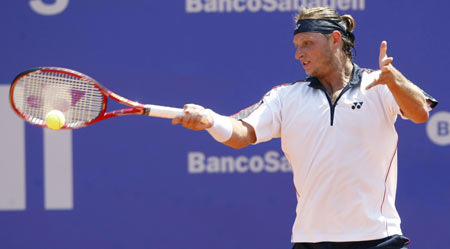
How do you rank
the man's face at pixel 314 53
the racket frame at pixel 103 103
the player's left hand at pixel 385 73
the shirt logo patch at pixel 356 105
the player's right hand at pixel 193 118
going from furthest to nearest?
the man's face at pixel 314 53, the shirt logo patch at pixel 356 105, the racket frame at pixel 103 103, the player's right hand at pixel 193 118, the player's left hand at pixel 385 73

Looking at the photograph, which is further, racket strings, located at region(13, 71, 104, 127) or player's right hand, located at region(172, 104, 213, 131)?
racket strings, located at region(13, 71, 104, 127)

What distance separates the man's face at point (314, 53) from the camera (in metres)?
3.44

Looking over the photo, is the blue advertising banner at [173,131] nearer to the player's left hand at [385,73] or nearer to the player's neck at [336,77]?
the player's neck at [336,77]

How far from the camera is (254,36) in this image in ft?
14.7

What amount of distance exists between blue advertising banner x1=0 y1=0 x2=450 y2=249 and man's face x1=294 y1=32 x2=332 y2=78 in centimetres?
103

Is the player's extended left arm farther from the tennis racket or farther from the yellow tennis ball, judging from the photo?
the yellow tennis ball

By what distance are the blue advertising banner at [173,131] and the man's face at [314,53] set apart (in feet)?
3.38

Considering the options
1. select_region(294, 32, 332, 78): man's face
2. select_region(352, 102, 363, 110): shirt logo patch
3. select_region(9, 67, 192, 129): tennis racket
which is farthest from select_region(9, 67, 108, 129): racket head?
select_region(352, 102, 363, 110): shirt logo patch

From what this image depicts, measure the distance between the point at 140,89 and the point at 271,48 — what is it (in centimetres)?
81

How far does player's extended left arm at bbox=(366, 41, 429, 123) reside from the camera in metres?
3.01

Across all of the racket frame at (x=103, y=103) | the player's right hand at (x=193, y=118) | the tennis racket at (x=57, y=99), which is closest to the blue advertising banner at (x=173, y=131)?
the tennis racket at (x=57, y=99)

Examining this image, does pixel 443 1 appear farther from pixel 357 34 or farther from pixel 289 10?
pixel 289 10

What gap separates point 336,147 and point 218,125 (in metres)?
0.53

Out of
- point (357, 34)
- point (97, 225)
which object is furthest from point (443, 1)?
point (97, 225)
